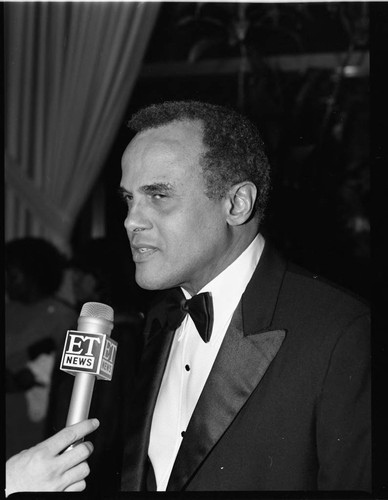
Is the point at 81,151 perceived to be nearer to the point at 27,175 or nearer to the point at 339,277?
the point at 27,175

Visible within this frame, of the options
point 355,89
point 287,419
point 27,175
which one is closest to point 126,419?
point 287,419

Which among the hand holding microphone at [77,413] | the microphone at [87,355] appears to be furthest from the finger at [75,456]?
the microphone at [87,355]

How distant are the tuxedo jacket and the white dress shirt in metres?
0.04

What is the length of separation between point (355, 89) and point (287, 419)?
3.55 ft

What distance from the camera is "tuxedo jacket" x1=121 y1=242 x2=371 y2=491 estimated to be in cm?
194

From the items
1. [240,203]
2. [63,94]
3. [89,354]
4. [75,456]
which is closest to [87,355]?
[89,354]

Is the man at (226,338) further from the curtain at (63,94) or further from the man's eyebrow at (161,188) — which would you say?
the curtain at (63,94)

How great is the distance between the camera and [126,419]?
7.00ft

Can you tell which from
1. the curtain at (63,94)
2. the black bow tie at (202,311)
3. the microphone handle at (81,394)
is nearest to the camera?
the microphone handle at (81,394)

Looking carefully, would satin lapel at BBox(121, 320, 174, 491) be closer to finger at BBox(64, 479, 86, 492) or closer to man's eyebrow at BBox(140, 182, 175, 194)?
finger at BBox(64, 479, 86, 492)

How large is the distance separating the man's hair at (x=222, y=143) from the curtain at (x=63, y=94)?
0.19 metres

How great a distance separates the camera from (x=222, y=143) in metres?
2.06

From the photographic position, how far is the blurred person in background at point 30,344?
2.22m

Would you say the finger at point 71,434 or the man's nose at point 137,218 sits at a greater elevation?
the man's nose at point 137,218
